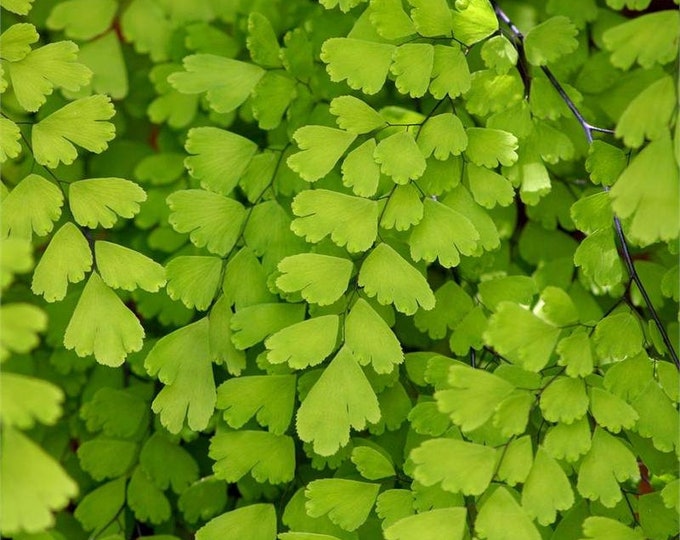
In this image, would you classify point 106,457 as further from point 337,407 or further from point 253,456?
point 337,407

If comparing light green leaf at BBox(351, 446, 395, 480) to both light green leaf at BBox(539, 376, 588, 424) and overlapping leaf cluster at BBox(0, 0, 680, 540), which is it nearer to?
overlapping leaf cluster at BBox(0, 0, 680, 540)

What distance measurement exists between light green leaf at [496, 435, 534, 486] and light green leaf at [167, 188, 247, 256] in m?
0.37

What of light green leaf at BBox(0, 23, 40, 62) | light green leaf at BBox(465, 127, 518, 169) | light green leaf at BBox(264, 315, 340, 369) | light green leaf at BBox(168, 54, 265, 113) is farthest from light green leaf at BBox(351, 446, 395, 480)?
light green leaf at BBox(0, 23, 40, 62)

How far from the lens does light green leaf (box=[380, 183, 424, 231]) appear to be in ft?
2.75

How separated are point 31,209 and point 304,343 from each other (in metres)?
0.30

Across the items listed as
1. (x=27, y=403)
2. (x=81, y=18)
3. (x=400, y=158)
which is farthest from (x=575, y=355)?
(x=81, y=18)

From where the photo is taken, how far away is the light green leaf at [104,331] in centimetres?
Answer: 82

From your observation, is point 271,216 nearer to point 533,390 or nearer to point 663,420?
point 533,390

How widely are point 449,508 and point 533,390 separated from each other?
13 centimetres

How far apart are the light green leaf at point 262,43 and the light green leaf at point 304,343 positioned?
1.13 ft

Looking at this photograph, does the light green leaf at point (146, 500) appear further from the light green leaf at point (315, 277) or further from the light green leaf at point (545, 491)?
the light green leaf at point (545, 491)

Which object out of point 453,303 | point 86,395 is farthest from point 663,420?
point 86,395

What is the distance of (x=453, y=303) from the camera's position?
3.11 ft

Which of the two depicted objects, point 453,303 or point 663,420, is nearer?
point 663,420
